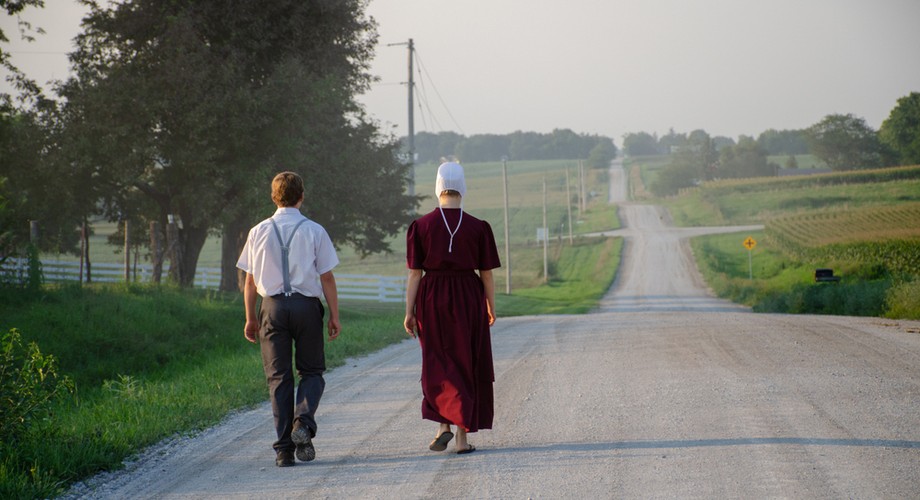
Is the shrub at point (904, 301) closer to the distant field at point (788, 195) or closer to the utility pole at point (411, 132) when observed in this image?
the distant field at point (788, 195)

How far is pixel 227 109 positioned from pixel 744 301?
27.1 metres

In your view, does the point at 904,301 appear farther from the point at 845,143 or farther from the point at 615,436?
the point at 845,143

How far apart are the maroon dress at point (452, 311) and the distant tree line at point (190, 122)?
58.1ft

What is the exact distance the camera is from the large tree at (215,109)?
82.6ft

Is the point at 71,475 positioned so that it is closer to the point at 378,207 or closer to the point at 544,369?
the point at 544,369

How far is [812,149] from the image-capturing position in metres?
70.5

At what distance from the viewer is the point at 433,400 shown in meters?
6.96

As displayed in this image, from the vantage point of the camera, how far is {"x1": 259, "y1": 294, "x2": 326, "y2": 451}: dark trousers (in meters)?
6.73

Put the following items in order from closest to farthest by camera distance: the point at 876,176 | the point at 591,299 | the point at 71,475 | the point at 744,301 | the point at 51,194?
the point at 71,475 < the point at 51,194 < the point at 876,176 < the point at 744,301 < the point at 591,299

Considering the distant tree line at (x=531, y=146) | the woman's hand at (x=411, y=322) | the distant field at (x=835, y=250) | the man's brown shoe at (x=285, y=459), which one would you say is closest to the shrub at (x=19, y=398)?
the man's brown shoe at (x=285, y=459)

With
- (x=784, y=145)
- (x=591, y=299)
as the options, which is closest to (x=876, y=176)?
(x=591, y=299)

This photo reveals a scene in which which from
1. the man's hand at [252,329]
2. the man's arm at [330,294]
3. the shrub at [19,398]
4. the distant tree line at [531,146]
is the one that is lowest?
the shrub at [19,398]

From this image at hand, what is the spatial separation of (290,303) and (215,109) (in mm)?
19352

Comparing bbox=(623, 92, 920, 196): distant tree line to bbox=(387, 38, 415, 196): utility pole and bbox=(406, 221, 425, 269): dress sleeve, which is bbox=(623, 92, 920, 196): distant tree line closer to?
bbox=(387, 38, 415, 196): utility pole
